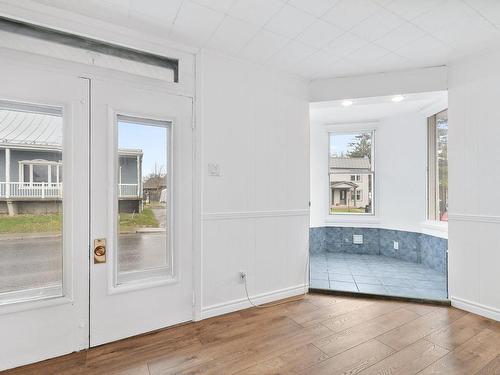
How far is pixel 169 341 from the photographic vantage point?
2184 millimetres

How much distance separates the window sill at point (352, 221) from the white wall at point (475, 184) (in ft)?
6.39

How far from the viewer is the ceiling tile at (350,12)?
1938mm

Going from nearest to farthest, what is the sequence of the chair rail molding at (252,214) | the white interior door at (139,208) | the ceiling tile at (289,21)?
the ceiling tile at (289,21) → the white interior door at (139,208) → the chair rail molding at (252,214)

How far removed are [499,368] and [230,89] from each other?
9.79ft

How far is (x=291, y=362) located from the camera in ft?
6.29

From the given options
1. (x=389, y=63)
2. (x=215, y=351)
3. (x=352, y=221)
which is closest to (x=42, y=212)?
(x=215, y=351)

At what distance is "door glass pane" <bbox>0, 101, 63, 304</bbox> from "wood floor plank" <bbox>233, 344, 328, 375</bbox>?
1.53 metres

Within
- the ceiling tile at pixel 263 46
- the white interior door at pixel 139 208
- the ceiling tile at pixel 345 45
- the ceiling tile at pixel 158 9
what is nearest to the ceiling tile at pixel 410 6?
the ceiling tile at pixel 345 45

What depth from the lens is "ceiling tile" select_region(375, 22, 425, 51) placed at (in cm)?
223

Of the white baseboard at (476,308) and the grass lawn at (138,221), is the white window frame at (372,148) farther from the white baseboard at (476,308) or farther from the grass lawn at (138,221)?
the grass lawn at (138,221)

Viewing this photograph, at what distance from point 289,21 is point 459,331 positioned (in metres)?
2.90

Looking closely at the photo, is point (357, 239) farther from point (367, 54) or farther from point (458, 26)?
point (458, 26)

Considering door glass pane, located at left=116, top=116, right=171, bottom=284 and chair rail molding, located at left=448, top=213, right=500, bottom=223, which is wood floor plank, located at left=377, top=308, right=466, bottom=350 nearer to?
chair rail molding, located at left=448, top=213, right=500, bottom=223

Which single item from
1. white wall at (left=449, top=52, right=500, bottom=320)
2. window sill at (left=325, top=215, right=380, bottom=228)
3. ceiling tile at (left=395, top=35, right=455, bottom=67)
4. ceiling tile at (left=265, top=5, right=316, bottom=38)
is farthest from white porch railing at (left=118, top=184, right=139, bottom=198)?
window sill at (left=325, top=215, right=380, bottom=228)
